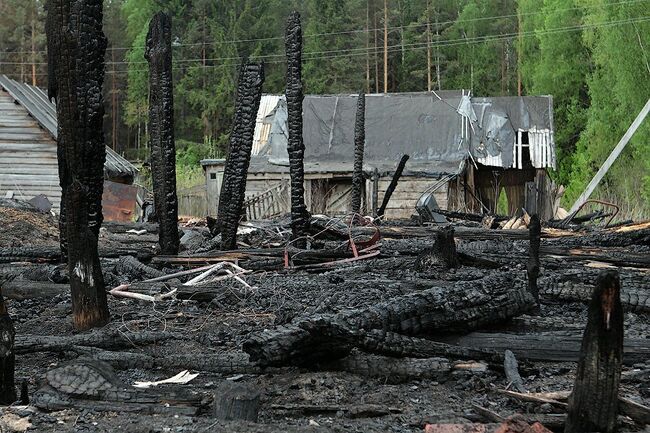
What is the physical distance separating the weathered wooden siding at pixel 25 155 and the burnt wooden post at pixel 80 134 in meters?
21.9

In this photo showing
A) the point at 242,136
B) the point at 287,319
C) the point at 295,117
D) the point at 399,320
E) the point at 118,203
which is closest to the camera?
the point at 399,320

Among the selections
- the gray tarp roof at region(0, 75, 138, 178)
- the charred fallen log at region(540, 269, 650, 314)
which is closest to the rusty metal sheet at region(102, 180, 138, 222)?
the gray tarp roof at region(0, 75, 138, 178)

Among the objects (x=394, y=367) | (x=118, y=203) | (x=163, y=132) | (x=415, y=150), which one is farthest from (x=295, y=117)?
(x=415, y=150)

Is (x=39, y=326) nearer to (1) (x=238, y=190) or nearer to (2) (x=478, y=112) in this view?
A: (1) (x=238, y=190)

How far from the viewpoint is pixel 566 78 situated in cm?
4803

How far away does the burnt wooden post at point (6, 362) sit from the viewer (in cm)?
516

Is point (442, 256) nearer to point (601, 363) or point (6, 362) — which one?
point (6, 362)

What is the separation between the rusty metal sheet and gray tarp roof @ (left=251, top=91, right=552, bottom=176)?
698 centimetres

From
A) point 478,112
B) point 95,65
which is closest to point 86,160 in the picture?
point 95,65

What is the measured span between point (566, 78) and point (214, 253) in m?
39.4

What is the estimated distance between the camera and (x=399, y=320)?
6.02 m

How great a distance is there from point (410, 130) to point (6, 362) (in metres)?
32.9

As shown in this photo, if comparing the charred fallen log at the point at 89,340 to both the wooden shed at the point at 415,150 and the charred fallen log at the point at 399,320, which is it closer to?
the charred fallen log at the point at 399,320

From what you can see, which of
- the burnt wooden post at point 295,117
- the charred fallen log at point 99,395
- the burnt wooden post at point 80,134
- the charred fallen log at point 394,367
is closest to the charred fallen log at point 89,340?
the burnt wooden post at point 80,134
